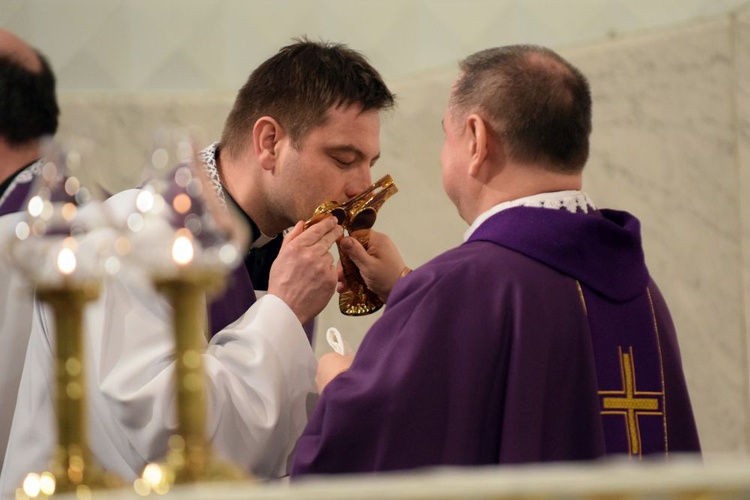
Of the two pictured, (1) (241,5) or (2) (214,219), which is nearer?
(2) (214,219)

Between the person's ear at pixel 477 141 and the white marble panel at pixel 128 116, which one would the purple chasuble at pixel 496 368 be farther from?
the white marble panel at pixel 128 116

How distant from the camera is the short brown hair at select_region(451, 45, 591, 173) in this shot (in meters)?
3.25

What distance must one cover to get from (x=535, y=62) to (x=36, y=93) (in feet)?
6.68

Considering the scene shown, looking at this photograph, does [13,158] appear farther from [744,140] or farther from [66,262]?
[744,140]

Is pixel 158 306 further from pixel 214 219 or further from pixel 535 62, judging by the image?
pixel 214 219

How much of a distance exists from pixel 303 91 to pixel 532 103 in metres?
1.12

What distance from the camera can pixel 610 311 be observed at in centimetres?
321

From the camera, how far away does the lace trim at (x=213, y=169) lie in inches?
159

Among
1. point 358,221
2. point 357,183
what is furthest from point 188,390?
point 357,183

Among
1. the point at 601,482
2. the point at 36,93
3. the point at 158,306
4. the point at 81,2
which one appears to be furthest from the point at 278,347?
the point at 81,2

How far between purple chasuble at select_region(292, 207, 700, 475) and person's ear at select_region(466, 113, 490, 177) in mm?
163

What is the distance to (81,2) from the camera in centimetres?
678

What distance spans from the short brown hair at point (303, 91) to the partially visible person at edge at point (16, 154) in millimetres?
690

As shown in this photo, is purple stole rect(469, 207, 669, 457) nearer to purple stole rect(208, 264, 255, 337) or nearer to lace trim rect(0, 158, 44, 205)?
purple stole rect(208, 264, 255, 337)
